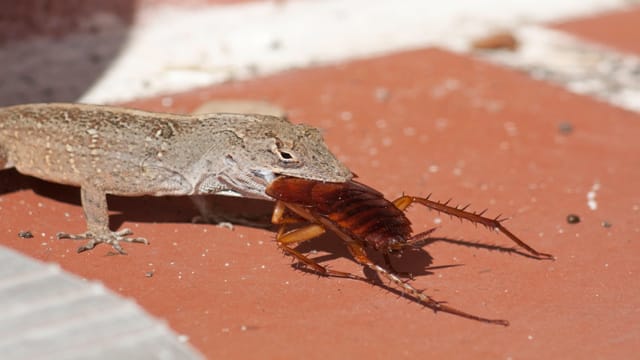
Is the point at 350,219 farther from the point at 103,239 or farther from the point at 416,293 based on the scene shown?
the point at 103,239

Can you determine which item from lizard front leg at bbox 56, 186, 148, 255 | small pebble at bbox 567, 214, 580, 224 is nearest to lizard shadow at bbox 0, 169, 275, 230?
lizard front leg at bbox 56, 186, 148, 255

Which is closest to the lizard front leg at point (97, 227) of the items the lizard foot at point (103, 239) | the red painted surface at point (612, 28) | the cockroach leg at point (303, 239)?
the lizard foot at point (103, 239)

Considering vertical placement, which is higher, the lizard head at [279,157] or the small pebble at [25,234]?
the lizard head at [279,157]

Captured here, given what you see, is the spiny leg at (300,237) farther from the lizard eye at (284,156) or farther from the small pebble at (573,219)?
the small pebble at (573,219)

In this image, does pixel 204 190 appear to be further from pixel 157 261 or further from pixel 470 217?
pixel 470 217

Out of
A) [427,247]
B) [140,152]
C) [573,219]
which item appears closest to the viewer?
[140,152]

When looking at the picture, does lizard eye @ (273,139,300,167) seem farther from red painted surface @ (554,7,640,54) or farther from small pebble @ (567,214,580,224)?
red painted surface @ (554,7,640,54)

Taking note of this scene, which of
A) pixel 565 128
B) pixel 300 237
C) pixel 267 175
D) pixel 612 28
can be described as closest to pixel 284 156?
pixel 267 175
